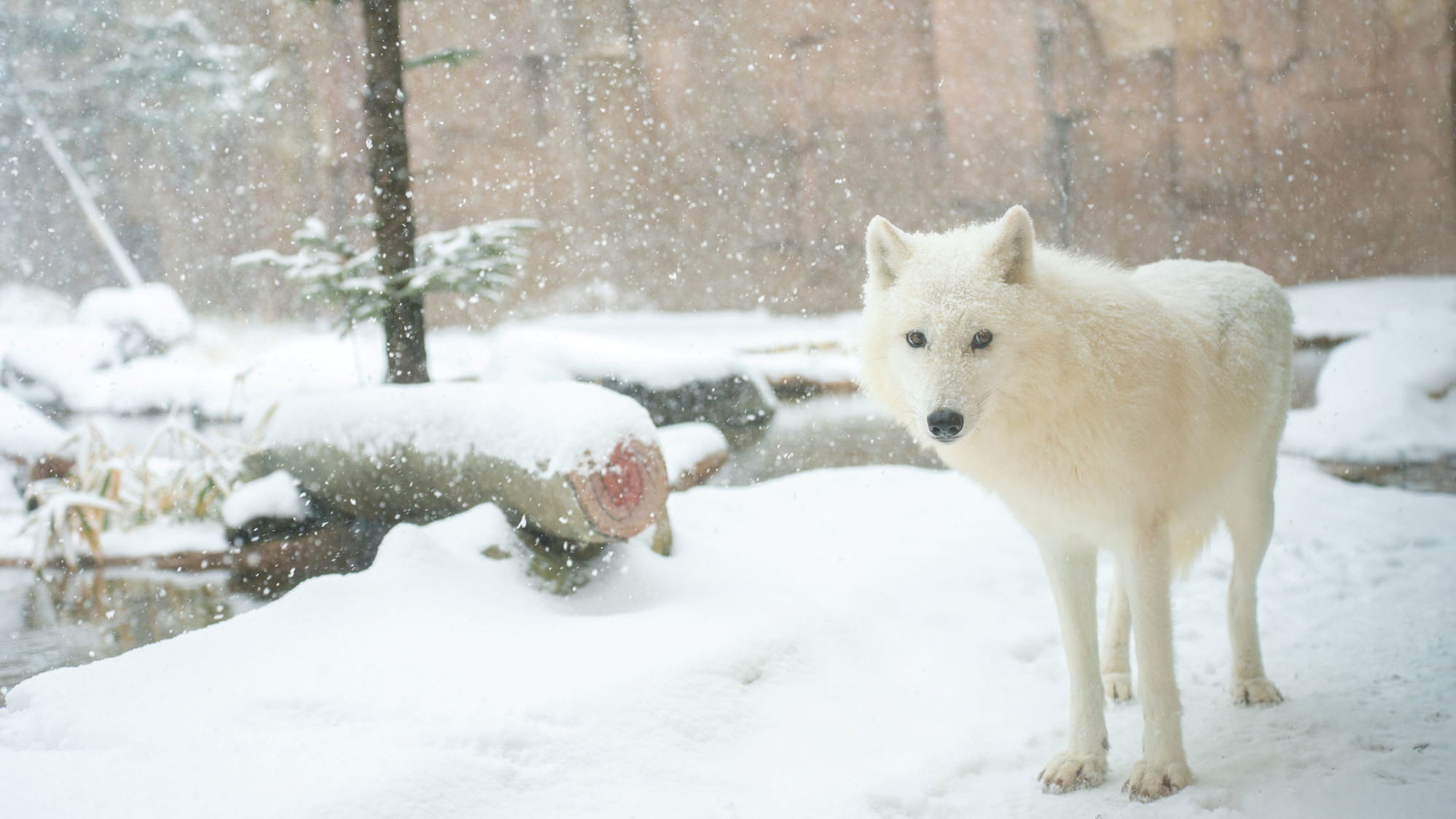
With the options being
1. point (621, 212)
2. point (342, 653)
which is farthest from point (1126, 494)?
point (621, 212)

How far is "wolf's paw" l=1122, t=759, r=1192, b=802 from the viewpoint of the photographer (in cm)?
164

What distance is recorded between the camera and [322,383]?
8828 millimetres

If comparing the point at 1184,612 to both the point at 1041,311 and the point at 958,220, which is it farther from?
the point at 958,220

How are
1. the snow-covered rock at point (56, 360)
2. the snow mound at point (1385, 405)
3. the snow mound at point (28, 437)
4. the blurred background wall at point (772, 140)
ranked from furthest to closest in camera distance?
the blurred background wall at point (772, 140), the snow-covered rock at point (56, 360), the snow mound at point (1385, 405), the snow mound at point (28, 437)

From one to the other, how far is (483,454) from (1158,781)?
188 centimetres

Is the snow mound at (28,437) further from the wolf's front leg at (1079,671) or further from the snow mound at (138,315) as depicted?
the snow mound at (138,315)

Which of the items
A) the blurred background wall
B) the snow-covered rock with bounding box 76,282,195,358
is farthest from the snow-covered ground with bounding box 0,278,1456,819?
the snow-covered rock with bounding box 76,282,195,358

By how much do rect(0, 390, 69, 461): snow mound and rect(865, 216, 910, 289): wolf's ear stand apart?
397cm

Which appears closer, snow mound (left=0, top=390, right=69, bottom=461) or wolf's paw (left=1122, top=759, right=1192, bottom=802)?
wolf's paw (left=1122, top=759, right=1192, bottom=802)

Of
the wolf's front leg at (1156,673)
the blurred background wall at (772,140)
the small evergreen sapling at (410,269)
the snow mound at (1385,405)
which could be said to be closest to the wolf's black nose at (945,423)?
the wolf's front leg at (1156,673)

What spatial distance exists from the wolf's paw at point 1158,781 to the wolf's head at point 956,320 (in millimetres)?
702

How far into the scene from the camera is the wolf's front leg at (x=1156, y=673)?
5.40 feet

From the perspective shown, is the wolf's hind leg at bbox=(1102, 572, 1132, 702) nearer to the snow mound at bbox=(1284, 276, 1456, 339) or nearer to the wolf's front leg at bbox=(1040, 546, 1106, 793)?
the wolf's front leg at bbox=(1040, 546, 1106, 793)

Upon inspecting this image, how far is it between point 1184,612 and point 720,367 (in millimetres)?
4004
